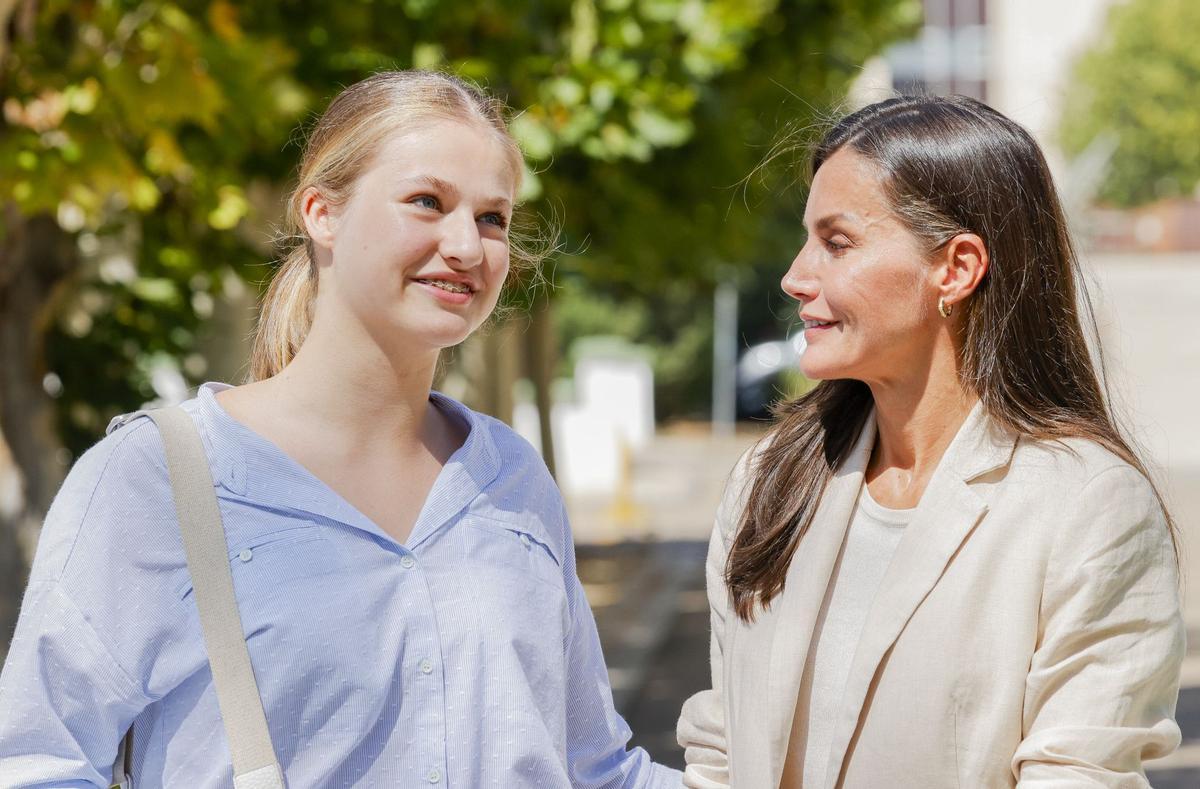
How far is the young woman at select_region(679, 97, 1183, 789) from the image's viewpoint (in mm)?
2363

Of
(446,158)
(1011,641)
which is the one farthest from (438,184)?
(1011,641)

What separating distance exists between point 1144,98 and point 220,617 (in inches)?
2543

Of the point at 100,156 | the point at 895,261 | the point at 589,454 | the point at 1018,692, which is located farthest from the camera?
the point at 589,454

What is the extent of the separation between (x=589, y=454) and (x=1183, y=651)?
22.4m

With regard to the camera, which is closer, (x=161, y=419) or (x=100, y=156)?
(x=161, y=419)

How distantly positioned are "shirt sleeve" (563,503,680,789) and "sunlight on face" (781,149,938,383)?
1.71ft

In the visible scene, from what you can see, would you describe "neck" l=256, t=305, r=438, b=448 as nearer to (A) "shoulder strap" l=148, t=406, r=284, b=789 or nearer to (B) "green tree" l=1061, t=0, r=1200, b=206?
(A) "shoulder strap" l=148, t=406, r=284, b=789

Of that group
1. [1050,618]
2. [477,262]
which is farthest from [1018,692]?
[477,262]

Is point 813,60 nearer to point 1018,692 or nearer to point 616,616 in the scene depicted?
point 616,616

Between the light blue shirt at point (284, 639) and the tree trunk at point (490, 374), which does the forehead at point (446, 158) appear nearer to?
the light blue shirt at point (284, 639)

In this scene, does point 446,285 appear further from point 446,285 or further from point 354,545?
point 354,545

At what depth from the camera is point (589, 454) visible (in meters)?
24.8

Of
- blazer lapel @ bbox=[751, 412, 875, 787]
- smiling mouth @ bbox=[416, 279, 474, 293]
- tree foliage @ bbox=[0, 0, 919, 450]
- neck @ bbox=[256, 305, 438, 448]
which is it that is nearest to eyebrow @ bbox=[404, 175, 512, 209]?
smiling mouth @ bbox=[416, 279, 474, 293]

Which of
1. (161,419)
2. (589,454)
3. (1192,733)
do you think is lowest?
(589,454)
